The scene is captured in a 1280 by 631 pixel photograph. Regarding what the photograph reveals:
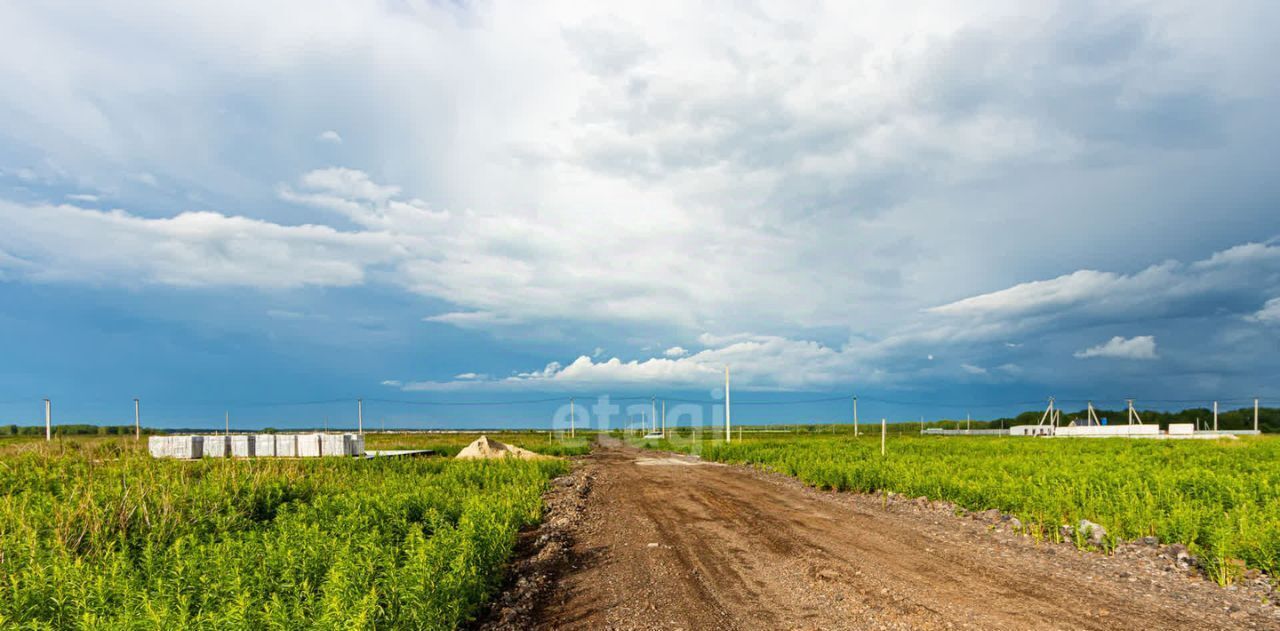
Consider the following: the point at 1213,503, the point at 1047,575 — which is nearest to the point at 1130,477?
the point at 1213,503

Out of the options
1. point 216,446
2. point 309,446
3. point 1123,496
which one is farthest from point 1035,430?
point 216,446

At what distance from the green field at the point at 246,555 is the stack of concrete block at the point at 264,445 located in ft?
102

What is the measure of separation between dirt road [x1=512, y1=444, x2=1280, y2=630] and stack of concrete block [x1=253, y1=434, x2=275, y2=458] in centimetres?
4156

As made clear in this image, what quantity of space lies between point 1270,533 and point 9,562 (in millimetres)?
20283

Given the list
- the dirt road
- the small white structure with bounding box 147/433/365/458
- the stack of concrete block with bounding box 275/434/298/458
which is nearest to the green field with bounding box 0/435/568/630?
the dirt road

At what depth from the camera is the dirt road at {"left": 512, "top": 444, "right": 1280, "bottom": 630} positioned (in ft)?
29.3

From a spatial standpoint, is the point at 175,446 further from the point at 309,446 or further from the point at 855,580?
the point at 855,580

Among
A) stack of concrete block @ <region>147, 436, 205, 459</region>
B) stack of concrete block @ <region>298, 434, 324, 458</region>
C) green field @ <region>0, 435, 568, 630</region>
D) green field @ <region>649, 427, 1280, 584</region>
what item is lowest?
stack of concrete block @ <region>298, 434, 324, 458</region>

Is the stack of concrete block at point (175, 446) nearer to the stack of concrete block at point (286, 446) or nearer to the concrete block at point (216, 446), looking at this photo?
the concrete block at point (216, 446)

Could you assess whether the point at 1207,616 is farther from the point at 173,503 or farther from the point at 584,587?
the point at 173,503

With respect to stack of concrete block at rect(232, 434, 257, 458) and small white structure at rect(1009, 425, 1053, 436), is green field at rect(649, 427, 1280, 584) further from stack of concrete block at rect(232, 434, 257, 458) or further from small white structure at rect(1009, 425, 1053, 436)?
small white structure at rect(1009, 425, 1053, 436)

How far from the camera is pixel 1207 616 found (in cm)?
912

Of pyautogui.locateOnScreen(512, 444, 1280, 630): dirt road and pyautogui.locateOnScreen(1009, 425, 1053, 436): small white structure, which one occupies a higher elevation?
pyautogui.locateOnScreen(512, 444, 1280, 630): dirt road

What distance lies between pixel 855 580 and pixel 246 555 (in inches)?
376
